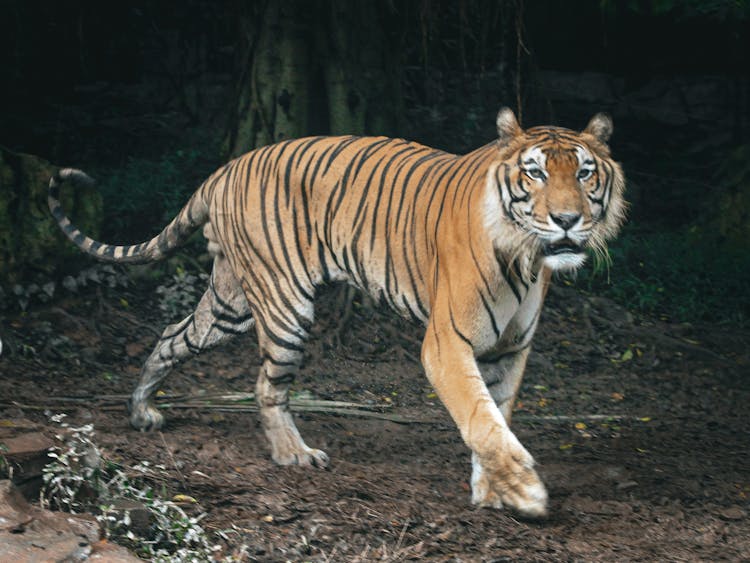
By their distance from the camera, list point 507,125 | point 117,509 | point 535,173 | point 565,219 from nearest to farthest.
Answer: point 117,509 → point 565,219 → point 535,173 → point 507,125

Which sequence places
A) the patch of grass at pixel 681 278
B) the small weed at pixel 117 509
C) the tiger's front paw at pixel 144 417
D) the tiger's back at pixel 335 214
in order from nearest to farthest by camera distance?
the small weed at pixel 117 509, the tiger's back at pixel 335 214, the tiger's front paw at pixel 144 417, the patch of grass at pixel 681 278

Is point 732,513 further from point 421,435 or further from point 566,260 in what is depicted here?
point 421,435

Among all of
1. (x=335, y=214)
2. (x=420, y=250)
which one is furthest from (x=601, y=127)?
(x=335, y=214)

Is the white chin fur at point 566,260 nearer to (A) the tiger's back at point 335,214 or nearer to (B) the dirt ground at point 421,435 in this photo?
(A) the tiger's back at point 335,214

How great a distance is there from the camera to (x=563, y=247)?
3787mm

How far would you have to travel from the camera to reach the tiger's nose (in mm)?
3730

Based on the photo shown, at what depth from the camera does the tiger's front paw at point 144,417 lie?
5000 mm

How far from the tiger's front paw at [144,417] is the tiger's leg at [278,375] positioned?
54 centimetres

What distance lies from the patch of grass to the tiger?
3239 mm

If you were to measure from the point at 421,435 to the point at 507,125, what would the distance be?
1998 mm

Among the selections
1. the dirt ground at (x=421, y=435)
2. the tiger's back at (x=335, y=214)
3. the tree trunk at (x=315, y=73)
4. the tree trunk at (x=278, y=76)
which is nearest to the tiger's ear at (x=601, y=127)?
the tiger's back at (x=335, y=214)

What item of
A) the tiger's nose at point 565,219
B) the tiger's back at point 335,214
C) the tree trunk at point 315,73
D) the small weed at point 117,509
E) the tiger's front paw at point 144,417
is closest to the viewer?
the small weed at point 117,509

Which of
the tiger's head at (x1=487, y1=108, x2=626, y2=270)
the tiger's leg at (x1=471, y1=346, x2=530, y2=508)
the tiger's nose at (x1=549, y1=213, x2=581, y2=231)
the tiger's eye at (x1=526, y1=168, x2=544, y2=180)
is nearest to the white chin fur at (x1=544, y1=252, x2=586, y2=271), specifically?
the tiger's head at (x1=487, y1=108, x2=626, y2=270)

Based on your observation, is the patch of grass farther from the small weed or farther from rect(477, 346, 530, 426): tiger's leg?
the small weed
